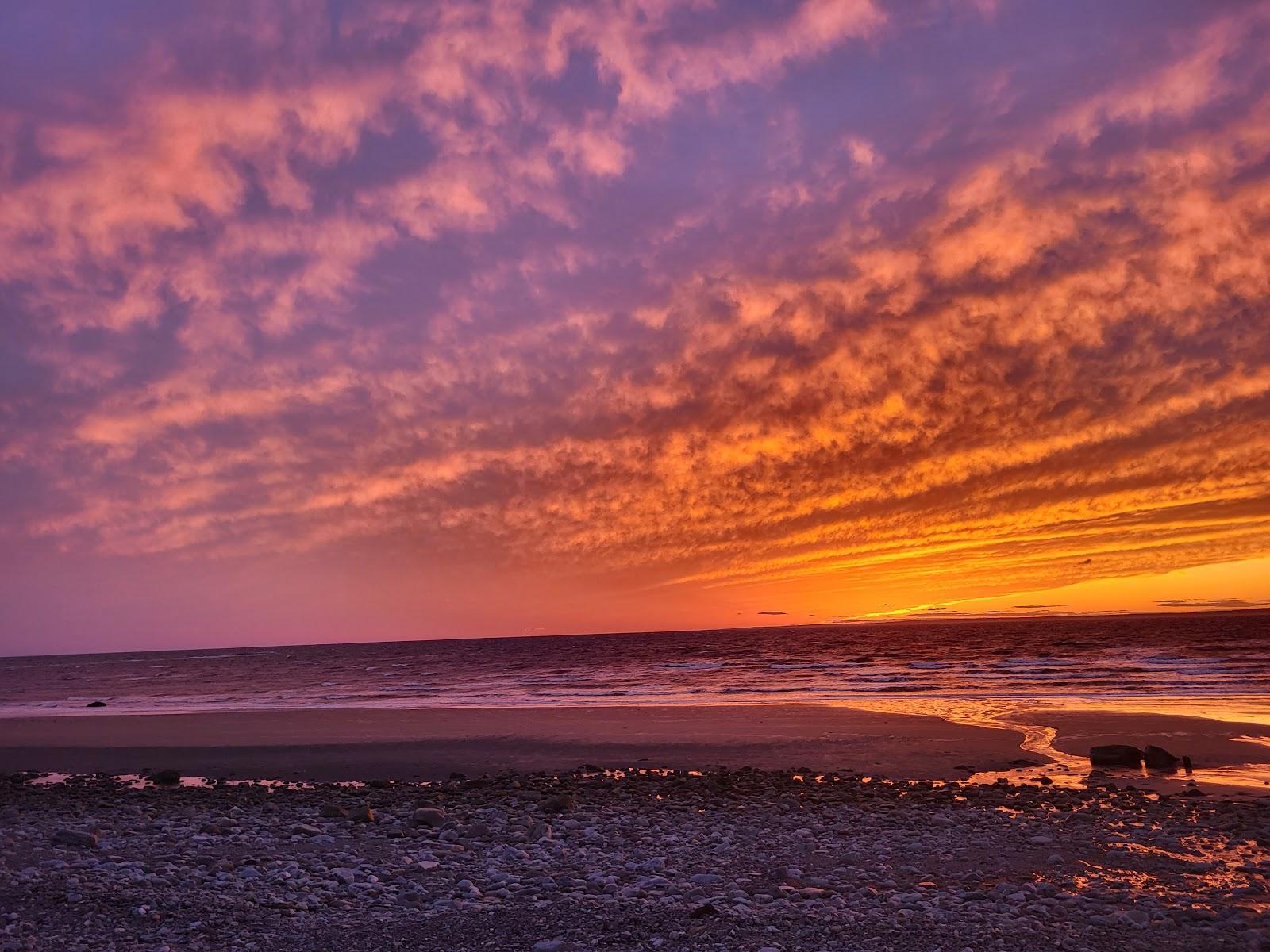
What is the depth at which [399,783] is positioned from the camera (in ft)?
58.3

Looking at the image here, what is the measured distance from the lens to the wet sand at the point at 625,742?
786 inches

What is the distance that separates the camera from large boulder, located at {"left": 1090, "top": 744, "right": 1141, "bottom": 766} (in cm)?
1781

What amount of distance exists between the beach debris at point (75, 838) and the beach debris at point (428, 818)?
4777mm

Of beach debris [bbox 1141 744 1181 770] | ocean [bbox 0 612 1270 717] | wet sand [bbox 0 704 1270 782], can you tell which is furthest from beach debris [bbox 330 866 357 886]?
ocean [bbox 0 612 1270 717]

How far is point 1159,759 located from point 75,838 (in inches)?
812

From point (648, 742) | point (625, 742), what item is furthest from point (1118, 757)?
point (625, 742)

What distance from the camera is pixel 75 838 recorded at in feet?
41.7

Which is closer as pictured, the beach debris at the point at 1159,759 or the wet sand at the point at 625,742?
the beach debris at the point at 1159,759

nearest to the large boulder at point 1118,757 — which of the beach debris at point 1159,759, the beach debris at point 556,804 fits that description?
the beach debris at point 1159,759

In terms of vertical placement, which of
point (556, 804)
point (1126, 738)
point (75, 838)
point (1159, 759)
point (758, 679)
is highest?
point (75, 838)

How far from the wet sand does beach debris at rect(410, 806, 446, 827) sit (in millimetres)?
5584

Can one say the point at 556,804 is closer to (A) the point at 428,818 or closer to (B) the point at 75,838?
(A) the point at 428,818

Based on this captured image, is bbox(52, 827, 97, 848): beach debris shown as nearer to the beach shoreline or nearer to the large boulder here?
the beach shoreline

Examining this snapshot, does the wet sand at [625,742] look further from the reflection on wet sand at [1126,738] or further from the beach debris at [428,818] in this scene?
the beach debris at [428,818]
